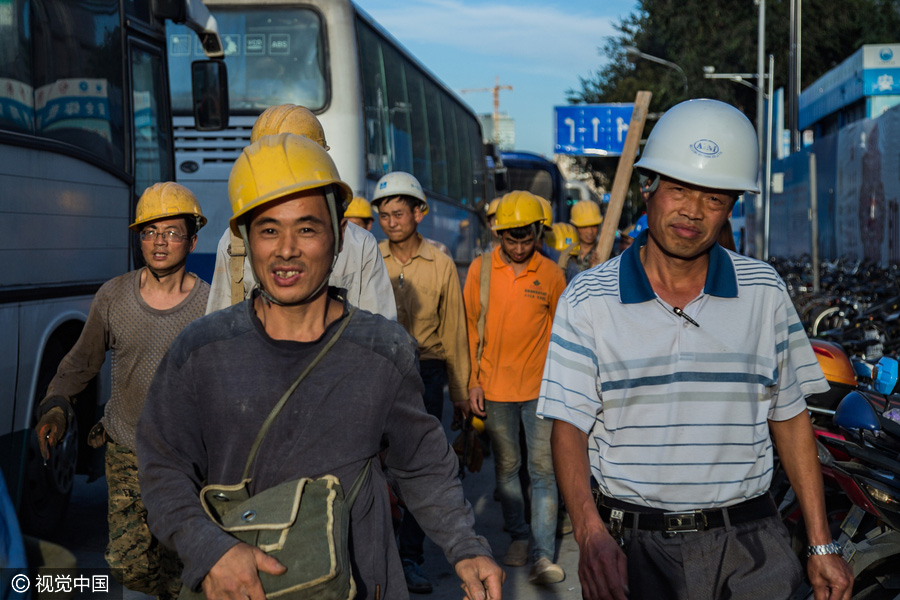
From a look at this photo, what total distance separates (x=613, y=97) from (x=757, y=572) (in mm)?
49787

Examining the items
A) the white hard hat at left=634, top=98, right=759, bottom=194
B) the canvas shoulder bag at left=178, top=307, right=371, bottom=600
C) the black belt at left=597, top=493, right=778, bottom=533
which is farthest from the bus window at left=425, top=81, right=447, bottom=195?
the canvas shoulder bag at left=178, top=307, right=371, bottom=600

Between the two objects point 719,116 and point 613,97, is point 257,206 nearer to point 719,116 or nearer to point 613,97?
point 719,116

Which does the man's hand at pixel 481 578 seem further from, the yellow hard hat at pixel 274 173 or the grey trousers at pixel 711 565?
the yellow hard hat at pixel 274 173

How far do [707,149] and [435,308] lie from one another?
136 inches

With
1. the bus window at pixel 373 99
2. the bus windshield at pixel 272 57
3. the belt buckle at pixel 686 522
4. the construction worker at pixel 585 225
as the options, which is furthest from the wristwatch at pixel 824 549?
the construction worker at pixel 585 225

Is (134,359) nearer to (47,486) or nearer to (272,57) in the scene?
(47,486)

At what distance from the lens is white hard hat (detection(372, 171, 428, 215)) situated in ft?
20.6

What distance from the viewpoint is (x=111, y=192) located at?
6863 millimetres

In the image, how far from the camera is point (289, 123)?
385cm

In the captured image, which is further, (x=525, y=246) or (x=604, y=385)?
(x=525, y=246)

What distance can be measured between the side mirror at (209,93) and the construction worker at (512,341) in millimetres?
Result: 3237

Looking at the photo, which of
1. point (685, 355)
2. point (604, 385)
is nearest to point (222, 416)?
point (604, 385)

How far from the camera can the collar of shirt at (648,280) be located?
2.82 metres

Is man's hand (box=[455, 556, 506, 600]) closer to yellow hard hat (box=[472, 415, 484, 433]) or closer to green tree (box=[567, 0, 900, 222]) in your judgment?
yellow hard hat (box=[472, 415, 484, 433])
